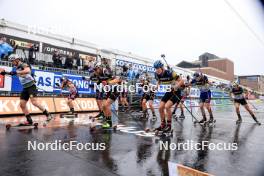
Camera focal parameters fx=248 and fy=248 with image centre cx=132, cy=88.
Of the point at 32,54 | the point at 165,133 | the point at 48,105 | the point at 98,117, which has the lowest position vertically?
the point at 165,133

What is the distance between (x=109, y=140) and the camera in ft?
21.7

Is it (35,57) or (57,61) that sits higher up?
(35,57)

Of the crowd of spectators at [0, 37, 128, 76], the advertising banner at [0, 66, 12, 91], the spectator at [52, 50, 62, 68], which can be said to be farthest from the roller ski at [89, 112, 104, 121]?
the spectator at [52, 50, 62, 68]

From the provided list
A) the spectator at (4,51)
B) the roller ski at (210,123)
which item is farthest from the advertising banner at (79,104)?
the roller ski at (210,123)

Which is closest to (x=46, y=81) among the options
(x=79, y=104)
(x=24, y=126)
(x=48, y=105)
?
(x=48, y=105)

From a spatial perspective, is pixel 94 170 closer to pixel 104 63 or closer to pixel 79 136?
pixel 79 136

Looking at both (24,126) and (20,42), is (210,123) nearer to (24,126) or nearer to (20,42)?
(24,126)

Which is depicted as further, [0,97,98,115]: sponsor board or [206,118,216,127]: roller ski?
[0,97,98,115]: sponsor board

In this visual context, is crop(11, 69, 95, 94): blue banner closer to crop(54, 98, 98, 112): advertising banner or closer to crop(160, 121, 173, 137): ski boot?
crop(54, 98, 98, 112): advertising banner

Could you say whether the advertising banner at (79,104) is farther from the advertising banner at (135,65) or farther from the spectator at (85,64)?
the advertising banner at (135,65)

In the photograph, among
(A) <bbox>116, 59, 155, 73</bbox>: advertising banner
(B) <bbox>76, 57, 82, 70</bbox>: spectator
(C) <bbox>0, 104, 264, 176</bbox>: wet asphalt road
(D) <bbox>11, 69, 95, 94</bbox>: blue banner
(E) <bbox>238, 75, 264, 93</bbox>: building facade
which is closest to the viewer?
(C) <bbox>0, 104, 264, 176</bbox>: wet asphalt road

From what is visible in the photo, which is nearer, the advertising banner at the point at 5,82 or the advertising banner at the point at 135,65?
the advertising banner at the point at 5,82

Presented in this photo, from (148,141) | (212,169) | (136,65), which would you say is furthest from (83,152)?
(136,65)

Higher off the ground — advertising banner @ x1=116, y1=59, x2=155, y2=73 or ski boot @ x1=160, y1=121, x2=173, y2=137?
advertising banner @ x1=116, y1=59, x2=155, y2=73
